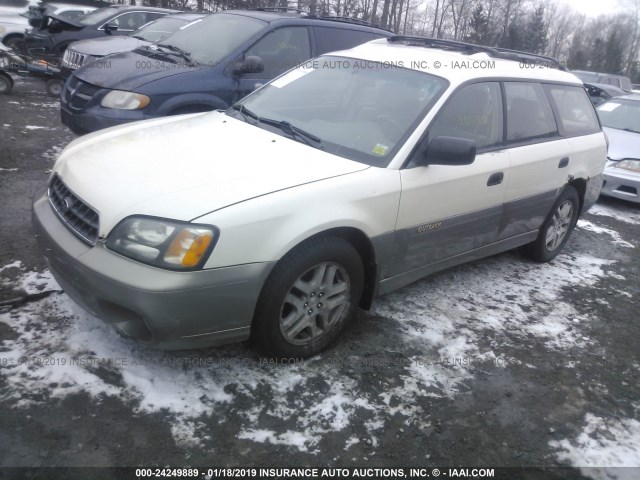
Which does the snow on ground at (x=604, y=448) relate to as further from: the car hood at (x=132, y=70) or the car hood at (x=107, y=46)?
the car hood at (x=107, y=46)

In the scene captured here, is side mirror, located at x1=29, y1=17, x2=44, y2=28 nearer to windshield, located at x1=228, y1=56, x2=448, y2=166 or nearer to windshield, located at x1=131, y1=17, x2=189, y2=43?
windshield, located at x1=131, y1=17, x2=189, y2=43

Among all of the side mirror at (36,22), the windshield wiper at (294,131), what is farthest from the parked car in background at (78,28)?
the windshield wiper at (294,131)

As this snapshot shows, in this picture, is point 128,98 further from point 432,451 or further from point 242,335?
point 432,451

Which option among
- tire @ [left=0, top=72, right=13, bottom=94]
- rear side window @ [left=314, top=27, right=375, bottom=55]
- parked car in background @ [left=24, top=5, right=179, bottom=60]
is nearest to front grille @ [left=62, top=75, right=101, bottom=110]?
rear side window @ [left=314, top=27, right=375, bottom=55]

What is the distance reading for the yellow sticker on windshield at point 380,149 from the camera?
314 centimetres

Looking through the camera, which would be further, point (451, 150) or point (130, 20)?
point (130, 20)

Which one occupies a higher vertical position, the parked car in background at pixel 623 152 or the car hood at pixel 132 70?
the car hood at pixel 132 70

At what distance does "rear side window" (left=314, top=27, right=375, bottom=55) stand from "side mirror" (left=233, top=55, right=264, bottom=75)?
3.48 feet

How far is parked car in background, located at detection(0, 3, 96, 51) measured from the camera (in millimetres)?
12398

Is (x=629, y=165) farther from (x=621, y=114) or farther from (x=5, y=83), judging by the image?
(x=5, y=83)

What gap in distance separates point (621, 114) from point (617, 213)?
2615mm

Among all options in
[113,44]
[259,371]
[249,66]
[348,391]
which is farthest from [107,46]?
[348,391]

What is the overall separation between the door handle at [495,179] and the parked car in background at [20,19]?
1216 centimetres

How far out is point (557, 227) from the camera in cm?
489
